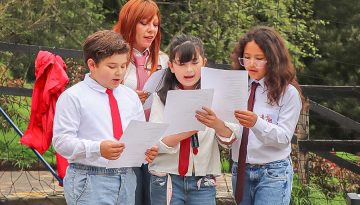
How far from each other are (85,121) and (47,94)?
0.96 metres

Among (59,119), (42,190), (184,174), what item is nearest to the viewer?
(59,119)

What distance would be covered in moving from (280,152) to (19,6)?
15.9 feet

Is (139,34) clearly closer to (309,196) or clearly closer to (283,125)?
(283,125)

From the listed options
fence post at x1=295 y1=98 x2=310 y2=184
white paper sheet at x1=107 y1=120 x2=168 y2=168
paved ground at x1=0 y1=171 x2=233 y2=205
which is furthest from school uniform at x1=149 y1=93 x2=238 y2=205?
fence post at x1=295 y1=98 x2=310 y2=184

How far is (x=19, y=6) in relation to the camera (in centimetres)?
837

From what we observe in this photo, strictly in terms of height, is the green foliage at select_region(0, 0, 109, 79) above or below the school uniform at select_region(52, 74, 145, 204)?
above

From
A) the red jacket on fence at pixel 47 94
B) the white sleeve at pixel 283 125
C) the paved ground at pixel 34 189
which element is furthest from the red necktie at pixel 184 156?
the paved ground at pixel 34 189

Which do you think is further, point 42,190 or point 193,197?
point 42,190

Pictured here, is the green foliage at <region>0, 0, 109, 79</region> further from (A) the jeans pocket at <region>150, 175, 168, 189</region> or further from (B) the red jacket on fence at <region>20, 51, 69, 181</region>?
(A) the jeans pocket at <region>150, 175, 168, 189</region>

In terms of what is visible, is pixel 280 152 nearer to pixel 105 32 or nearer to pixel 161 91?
pixel 161 91

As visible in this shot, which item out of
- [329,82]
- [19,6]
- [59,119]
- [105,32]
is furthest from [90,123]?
[329,82]

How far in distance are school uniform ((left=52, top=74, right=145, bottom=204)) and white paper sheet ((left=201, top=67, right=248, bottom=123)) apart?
0.45m

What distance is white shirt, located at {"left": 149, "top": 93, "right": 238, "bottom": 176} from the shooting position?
418 centimetres

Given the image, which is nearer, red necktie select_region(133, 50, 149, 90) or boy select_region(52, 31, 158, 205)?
boy select_region(52, 31, 158, 205)
